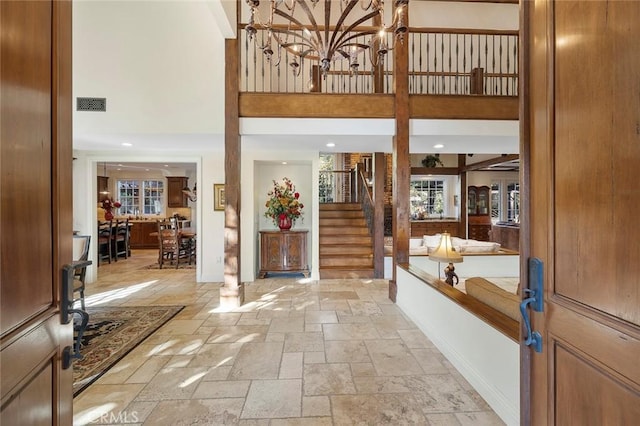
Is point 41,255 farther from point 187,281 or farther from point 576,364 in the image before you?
point 187,281

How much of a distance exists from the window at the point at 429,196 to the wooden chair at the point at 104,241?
936cm

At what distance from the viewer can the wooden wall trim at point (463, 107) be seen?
4.10 metres

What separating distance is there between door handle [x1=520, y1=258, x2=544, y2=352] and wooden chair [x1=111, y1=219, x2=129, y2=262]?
8.42 metres

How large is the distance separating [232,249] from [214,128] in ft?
5.57

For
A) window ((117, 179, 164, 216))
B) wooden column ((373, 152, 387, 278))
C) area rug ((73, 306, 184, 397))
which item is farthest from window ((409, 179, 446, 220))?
area rug ((73, 306, 184, 397))

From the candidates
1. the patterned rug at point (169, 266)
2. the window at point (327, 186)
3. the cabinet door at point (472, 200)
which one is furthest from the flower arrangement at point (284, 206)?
the cabinet door at point (472, 200)

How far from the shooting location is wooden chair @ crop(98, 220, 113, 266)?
6.88 meters

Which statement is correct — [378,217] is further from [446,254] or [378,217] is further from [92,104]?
[92,104]

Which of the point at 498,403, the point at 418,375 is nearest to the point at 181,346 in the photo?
the point at 418,375

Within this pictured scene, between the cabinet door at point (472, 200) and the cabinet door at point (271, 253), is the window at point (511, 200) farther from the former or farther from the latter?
the cabinet door at point (271, 253)

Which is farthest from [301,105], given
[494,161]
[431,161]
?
[431,161]

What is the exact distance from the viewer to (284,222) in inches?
217

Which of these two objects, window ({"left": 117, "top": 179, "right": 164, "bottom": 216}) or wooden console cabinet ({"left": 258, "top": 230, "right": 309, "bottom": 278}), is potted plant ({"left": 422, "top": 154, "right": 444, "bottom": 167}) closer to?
wooden console cabinet ({"left": 258, "top": 230, "right": 309, "bottom": 278})

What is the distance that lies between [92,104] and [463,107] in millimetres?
5067
